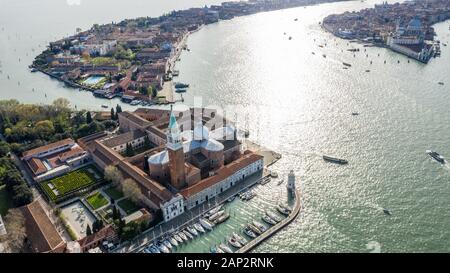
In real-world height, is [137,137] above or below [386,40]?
below

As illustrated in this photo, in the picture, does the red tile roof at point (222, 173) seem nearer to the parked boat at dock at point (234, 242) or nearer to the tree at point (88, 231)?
the parked boat at dock at point (234, 242)

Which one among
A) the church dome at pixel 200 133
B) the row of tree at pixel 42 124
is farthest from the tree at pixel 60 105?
the church dome at pixel 200 133

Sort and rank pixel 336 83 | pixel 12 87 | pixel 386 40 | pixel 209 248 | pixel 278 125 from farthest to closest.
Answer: pixel 386 40 → pixel 12 87 → pixel 336 83 → pixel 278 125 → pixel 209 248

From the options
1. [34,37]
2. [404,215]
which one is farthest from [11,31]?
[404,215]

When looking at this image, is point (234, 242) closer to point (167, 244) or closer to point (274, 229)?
point (274, 229)

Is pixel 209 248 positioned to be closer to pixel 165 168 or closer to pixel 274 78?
pixel 165 168

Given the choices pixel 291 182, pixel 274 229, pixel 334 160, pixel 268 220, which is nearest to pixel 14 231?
pixel 268 220
